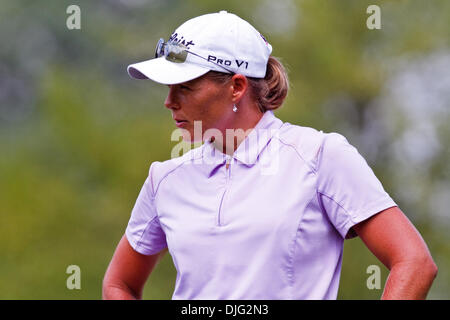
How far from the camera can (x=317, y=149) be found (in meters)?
2.31

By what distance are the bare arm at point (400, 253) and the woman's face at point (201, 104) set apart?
0.52 meters

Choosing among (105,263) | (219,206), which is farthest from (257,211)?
(105,263)

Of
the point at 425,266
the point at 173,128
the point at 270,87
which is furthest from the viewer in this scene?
the point at 173,128

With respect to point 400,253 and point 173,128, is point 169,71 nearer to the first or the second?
point 400,253

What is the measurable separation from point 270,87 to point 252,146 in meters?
0.22

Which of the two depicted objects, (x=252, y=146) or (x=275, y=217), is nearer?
(x=275, y=217)

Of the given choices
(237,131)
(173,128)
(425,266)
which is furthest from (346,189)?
(173,128)

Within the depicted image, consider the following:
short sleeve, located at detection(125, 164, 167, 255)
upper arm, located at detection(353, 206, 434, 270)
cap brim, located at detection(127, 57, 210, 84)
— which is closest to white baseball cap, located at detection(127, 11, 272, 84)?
cap brim, located at detection(127, 57, 210, 84)

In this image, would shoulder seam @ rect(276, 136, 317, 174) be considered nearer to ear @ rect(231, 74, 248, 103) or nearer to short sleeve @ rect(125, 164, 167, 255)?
ear @ rect(231, 74, 248, 103)

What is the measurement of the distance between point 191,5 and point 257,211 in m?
5.97

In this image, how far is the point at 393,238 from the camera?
220cm

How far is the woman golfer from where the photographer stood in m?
2.23

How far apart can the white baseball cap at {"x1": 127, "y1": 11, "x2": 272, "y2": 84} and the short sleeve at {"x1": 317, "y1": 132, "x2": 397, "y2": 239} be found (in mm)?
393
